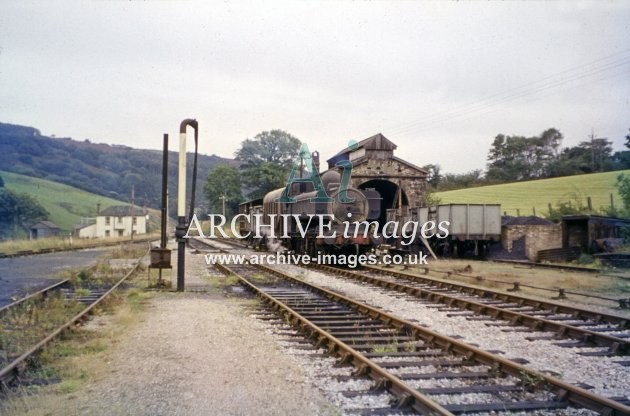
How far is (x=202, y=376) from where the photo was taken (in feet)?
18.2

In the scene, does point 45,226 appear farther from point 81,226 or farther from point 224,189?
point 224,189

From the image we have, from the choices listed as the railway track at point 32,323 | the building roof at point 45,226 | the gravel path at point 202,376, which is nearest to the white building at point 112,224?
the building roof at point 45,226

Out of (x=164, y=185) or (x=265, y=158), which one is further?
(x=265, y=158)

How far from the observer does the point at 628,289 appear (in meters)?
12.7

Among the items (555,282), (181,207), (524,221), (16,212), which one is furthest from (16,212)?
(555,282)

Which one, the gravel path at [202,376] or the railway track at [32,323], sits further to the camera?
the railway track at [32,323]

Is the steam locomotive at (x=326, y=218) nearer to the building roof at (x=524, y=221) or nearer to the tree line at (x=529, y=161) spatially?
the building roof at (x=524, y=221)

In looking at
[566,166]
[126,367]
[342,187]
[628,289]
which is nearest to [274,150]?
[566,166]

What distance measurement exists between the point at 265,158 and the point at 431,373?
50.3 meters

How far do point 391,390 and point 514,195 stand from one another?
40.7 m

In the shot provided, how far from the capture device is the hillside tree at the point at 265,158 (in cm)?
5259

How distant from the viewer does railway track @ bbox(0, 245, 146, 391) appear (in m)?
5.62

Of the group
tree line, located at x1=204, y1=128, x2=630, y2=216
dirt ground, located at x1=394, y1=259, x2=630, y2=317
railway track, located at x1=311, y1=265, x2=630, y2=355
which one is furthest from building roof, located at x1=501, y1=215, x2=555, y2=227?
tree line, located at x1=204, y1=128, x2=630, y2=216

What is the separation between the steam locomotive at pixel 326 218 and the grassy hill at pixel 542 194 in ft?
58.1
